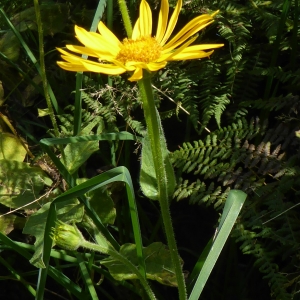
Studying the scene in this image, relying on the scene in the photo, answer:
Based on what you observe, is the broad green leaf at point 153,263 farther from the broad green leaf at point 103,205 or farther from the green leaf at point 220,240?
the green leaf at point 220,240

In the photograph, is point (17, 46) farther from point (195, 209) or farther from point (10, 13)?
point (195, 209)

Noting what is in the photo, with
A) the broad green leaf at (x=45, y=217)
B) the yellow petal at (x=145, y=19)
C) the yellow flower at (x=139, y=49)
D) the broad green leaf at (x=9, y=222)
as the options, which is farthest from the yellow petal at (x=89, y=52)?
the broad green leaf at (x=9, y=222)

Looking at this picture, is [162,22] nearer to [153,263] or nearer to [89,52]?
Answer: [89,52]

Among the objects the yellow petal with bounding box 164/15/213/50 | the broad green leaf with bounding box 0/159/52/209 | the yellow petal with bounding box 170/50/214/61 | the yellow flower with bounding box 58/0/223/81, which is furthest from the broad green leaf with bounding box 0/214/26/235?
the yellow petal with bounding box 170/50/214/61

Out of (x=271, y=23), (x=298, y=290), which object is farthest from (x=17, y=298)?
(x=271, y=23)

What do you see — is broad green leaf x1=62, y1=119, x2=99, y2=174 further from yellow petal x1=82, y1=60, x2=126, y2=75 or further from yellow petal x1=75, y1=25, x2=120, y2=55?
yellow petal x1=82, y1=60, x2=126, y2=75

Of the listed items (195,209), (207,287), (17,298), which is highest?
(195,209)

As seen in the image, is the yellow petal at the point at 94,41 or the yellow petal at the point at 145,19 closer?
the yellow petal at the point at 94,41
